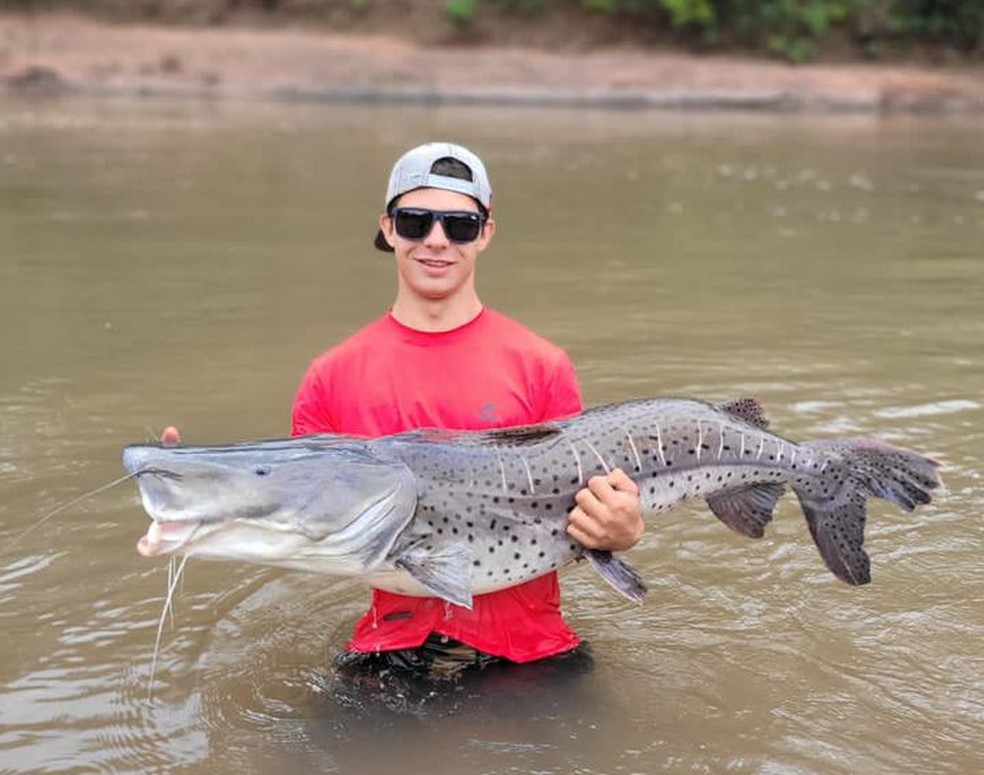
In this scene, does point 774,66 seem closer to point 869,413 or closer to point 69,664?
point 869,413

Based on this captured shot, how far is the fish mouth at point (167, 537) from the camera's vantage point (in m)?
2.73

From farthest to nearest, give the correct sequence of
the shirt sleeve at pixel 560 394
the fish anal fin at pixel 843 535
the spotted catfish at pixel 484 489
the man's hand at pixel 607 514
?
the fish anal fin at pixel 843 535
the shirt sleeve at pixel 560 394
the man's hand at pixel 607 514
the spotted catfish at pixel 484 489

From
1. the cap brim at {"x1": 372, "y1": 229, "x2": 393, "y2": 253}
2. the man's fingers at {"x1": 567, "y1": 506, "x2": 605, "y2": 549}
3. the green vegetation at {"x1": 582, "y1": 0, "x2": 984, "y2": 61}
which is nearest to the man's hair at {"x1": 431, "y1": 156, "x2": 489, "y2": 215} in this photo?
the cap brim at {"x1": 372, "y1": 229, "x2": 393, "y2": 253}

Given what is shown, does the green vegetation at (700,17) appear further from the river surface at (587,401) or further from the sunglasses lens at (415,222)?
the sunglasses lens at (415,222)

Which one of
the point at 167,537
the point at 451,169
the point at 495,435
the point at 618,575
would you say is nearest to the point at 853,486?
the point at 618,575

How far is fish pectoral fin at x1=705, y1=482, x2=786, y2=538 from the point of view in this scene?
3570mm

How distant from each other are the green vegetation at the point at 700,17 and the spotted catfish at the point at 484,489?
3151 centimetres

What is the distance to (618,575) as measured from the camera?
3244mm

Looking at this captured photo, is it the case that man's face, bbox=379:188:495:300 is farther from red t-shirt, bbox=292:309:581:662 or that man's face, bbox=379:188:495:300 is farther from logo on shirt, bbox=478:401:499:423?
logo on shirt, bbox=478:401:499:423

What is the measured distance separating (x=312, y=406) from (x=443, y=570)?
662 millimetres

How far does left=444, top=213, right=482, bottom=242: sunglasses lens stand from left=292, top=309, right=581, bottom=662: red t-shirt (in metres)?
0.24

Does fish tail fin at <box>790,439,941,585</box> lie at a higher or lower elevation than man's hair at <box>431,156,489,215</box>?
lower

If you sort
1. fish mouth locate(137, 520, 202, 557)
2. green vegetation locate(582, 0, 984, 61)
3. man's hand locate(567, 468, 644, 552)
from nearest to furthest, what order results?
fish mouth locate(137, 520, 202, 557)
man's hand locate(567, 468, 644, 552)
green vegetation locate(582, 0, 984, 61)

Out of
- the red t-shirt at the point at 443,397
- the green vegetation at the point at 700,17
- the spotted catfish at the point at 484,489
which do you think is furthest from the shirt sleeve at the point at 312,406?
the green vegetation at the point at 700,17
